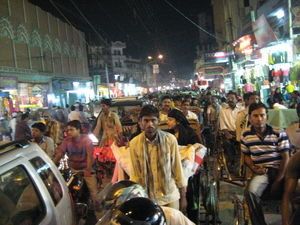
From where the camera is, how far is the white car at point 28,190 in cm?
244

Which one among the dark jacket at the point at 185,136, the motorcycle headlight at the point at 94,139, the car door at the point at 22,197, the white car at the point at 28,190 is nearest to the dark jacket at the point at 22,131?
the motorcycle headlight at the point at 94,139

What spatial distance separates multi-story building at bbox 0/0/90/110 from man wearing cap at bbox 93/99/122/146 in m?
16.8

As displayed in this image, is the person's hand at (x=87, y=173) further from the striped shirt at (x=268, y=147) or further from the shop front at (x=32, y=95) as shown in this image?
the shop front at (x=32, y=95)

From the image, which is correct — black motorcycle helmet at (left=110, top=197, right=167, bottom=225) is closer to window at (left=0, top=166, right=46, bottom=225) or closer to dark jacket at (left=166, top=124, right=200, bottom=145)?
window at (left=0, top=166, right=46, bottom=225)

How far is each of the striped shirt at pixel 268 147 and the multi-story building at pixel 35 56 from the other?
21.5 metres

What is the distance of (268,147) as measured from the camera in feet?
13.1

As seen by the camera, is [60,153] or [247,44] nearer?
[60,153]

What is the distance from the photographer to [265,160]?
156 inches

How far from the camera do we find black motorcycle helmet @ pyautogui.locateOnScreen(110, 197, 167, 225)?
185 centimetres

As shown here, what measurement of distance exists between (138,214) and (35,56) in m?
30.1

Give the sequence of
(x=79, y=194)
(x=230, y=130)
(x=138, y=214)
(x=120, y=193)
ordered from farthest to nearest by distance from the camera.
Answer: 1. (x=230, y=130)
2. (x=79, y=194)
3. (x=120, y=193)
4. (x=138, y=214)

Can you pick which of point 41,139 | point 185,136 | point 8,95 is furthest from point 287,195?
point 8,95

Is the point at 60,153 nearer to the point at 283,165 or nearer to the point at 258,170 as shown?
the point at 258,170

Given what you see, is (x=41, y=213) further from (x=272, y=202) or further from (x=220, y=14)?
(x=220, y=14)
